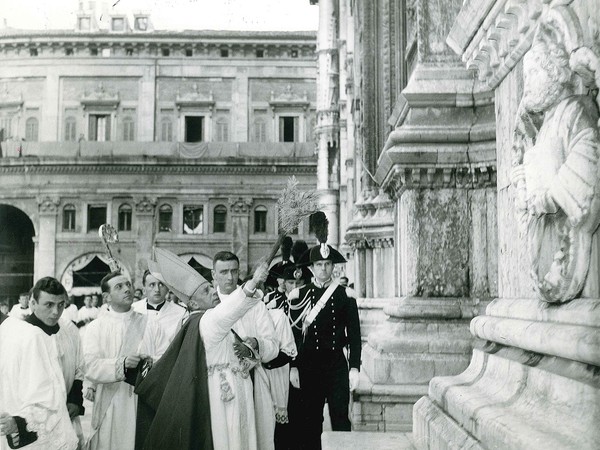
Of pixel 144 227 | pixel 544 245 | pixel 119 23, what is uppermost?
pixel 119 23

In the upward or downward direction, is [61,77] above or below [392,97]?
above

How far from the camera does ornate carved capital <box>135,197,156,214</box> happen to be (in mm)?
40656

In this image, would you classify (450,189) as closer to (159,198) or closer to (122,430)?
(122,430)

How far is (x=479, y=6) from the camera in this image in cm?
307

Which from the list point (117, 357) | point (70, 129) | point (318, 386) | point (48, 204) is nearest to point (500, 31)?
point (318, 386)

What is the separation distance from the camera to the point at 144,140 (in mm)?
43844

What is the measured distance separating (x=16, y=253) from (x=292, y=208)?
41226mm

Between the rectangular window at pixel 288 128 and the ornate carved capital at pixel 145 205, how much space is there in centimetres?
816

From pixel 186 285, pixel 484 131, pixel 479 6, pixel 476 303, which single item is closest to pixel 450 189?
pixel 484 131

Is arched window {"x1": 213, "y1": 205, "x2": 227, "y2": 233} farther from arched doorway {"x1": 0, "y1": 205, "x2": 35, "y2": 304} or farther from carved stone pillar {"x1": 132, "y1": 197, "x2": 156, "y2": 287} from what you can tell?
arched doorway {"x1": 0, "y1": 205, "x2": 35, "y2": 304}

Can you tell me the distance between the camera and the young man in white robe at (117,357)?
629 cm

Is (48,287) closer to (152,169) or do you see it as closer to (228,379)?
(228,379)

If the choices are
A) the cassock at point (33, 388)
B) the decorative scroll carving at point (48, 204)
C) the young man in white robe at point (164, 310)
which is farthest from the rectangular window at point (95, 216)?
the cassock at point (33, 388)

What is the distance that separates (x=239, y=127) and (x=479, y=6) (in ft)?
137
